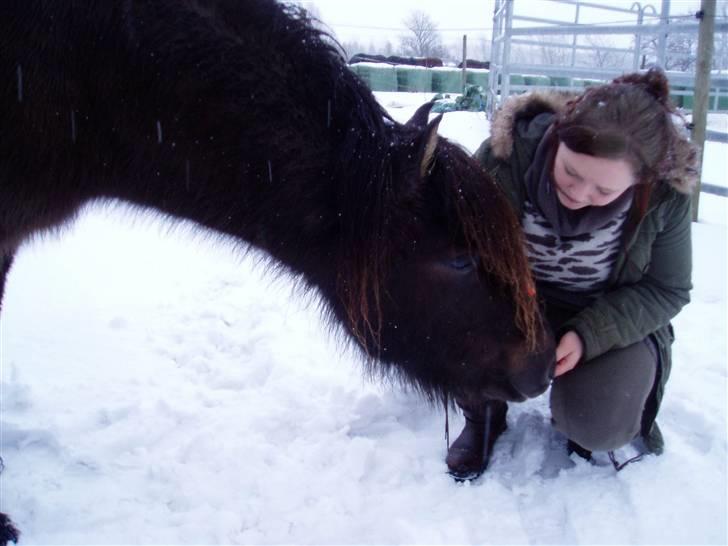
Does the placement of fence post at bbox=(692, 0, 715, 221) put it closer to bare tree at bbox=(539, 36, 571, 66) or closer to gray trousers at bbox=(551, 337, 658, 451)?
gray trousers at bbox=(551, 337, 658, 451)

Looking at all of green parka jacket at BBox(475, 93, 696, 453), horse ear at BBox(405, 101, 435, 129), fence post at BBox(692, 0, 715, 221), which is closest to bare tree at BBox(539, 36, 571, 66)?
fence post at BBox(692, 0, 715, 221)

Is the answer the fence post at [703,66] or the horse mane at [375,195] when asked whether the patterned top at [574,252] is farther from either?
the fence post at [703,66]

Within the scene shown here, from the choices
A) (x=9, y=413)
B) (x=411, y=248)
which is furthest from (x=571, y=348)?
(x=9, y=413)

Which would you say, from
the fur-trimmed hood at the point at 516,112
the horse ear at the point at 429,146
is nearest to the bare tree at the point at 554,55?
the fur-trimmed hood at the point at 516,112

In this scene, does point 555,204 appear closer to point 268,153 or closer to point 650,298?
point 650,298

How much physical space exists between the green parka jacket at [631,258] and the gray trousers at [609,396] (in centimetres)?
9

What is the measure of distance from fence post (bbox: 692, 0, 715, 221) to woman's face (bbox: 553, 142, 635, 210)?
12.8ft

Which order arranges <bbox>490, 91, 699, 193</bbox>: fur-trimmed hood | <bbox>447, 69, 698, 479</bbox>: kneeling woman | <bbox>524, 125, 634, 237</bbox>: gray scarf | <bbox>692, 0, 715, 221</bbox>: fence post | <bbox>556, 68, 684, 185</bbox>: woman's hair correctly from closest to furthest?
<bbox>556, 68, 684, 185</bbox>: woman's hair, <bbox>447, 69, 698, 479</bbox>: kneeling woman, <bbox>524, 125, 634, 237</bbox>: gray scarf, <bbox>490, 91, 699, 193</bbox>: fur-trimmed hood, <bbox>692, 0, 715, 221</bbox>: fence post

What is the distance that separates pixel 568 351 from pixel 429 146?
4.08ft

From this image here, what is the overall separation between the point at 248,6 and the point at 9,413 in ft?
8.34

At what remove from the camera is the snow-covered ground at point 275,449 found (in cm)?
229

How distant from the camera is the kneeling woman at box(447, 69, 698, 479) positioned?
7.05 ft

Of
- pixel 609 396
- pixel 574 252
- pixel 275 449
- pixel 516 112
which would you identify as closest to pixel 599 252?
pixel 574 252

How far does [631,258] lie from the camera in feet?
8.14
